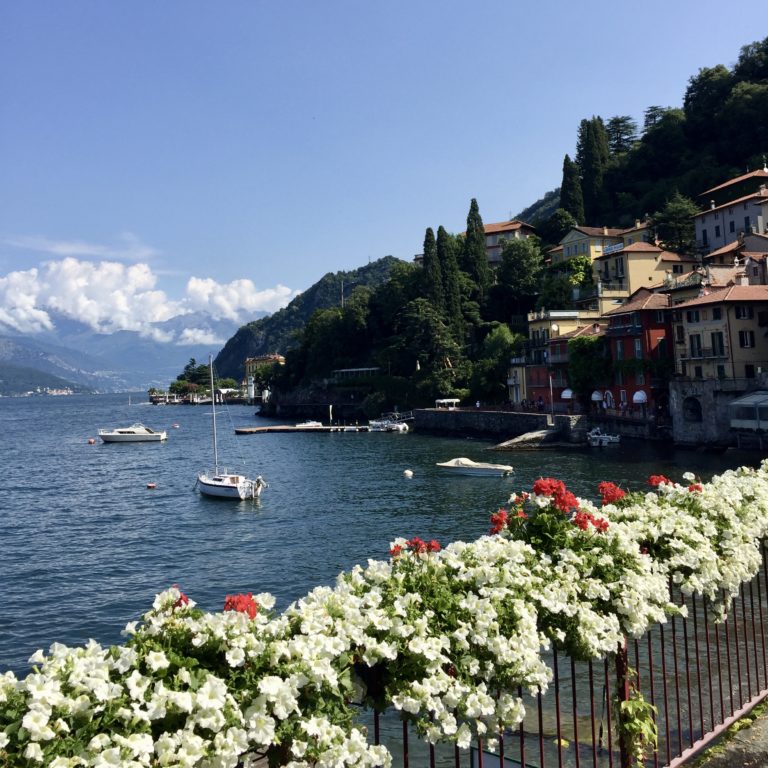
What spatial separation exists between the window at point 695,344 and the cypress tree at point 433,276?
45147 mm

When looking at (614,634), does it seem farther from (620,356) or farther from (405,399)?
(405,399)

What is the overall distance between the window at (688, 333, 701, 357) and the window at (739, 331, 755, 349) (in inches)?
133

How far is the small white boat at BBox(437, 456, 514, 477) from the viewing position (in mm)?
47938

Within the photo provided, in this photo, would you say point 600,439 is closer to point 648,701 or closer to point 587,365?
point 587,365

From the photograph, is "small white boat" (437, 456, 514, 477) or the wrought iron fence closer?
the wrought iron fence

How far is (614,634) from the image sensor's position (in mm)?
5242

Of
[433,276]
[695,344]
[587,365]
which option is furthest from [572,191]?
[695,344]

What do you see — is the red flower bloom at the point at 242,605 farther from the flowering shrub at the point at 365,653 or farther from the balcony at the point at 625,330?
the balcony at the point at 625,330

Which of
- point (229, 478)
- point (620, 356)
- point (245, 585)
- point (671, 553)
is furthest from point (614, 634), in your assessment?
point (620, 356)

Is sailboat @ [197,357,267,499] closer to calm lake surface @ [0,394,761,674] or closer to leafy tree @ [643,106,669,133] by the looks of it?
calm lake surface @ [0,394,761,674]

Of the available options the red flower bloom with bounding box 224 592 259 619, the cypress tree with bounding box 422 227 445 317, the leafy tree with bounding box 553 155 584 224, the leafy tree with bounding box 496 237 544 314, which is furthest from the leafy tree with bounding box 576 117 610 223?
the red flower bloom with bounding box 224 592 259 619

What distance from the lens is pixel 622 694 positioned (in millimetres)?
6082

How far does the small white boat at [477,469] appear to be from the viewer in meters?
47.9

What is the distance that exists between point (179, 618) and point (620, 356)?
6316 cm
